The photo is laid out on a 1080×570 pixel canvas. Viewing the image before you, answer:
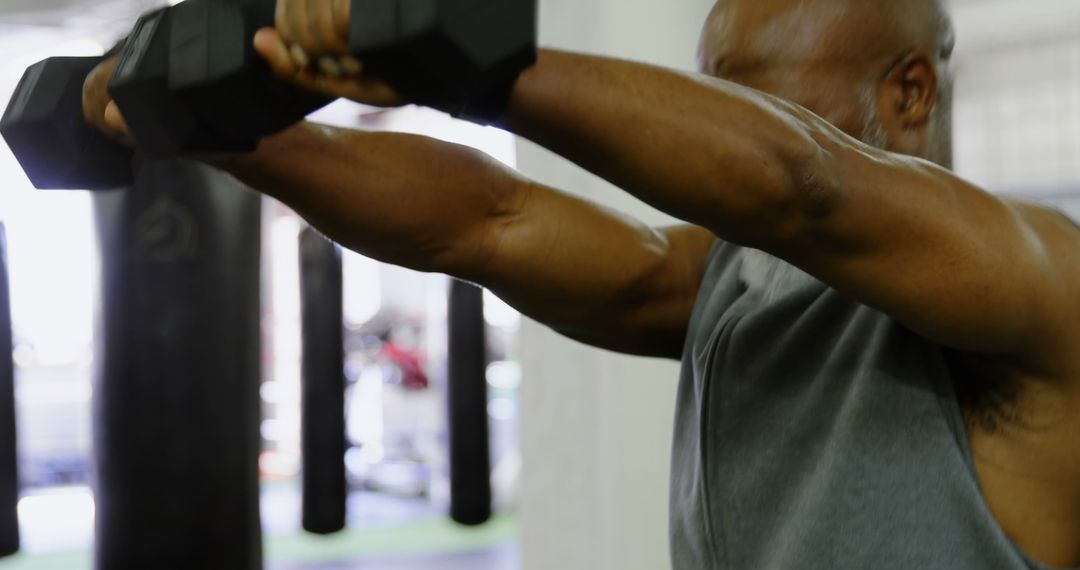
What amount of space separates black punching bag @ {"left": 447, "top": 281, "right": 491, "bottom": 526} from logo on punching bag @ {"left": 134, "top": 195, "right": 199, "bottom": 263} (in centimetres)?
113

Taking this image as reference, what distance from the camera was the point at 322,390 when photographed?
2756 mm

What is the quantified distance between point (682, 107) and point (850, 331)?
333 millimetres

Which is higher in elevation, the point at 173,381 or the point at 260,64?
the point at 260,64

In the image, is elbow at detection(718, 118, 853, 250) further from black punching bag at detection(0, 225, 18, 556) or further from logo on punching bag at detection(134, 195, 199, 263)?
black punching bag at detection(0, 225, 18, 556)

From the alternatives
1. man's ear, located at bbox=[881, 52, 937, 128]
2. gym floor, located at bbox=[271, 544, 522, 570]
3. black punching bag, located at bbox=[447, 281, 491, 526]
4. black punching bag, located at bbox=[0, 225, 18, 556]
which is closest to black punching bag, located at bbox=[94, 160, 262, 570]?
black punching bag, located at bbox=[0, 225, 18, 556]

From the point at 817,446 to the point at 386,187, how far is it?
1.30 ft

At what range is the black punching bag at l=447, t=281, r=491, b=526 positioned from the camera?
10.3 ft

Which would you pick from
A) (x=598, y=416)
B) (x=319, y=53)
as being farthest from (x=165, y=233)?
(x=319, y=53)

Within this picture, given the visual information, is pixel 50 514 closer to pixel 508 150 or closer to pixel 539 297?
pixel 508 150

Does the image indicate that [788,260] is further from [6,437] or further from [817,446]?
[6,437]

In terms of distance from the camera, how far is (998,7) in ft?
14.9

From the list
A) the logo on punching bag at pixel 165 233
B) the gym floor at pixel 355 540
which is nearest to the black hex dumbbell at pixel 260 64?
the logo on punching bag at pixel 165 233

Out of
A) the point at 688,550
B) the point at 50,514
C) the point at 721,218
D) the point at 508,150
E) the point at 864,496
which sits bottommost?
the point at 50,514

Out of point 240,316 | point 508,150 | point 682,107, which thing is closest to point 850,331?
point 682,107
